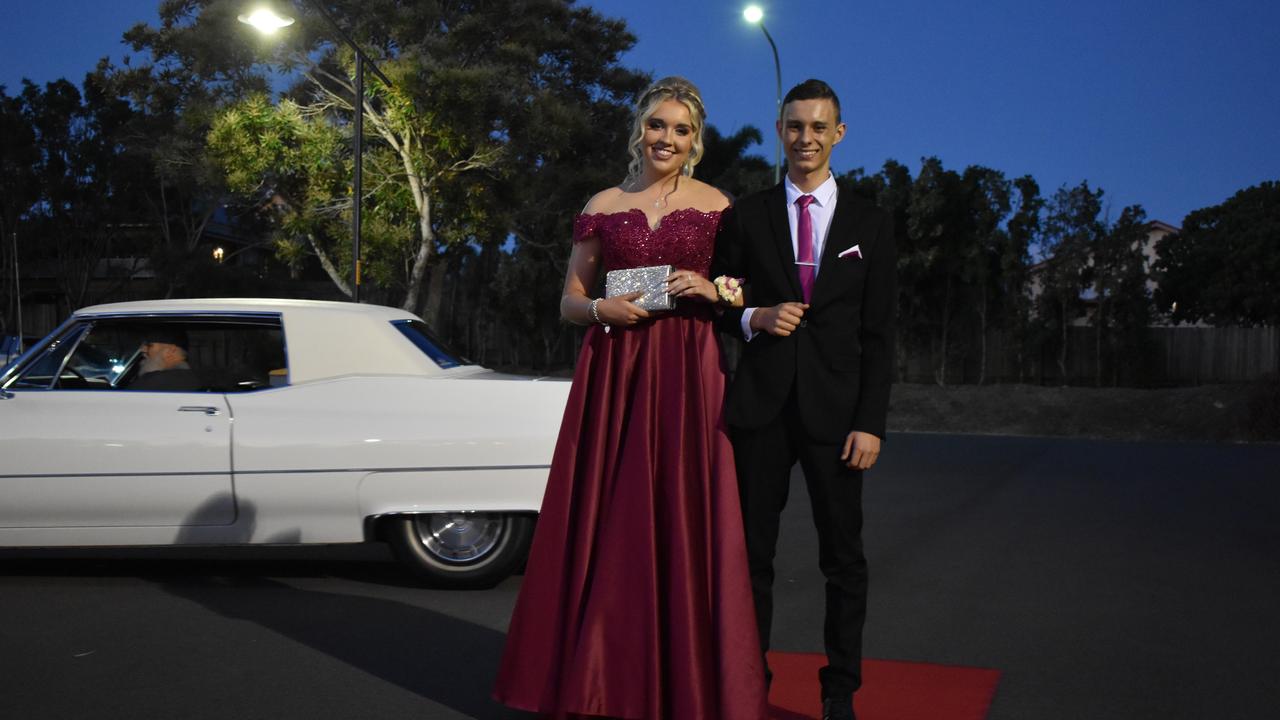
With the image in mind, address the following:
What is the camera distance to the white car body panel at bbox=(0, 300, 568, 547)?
6.29 meters

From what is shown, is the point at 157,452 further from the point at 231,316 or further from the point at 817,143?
the point at 817,143

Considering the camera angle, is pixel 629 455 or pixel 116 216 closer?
pixel 629 455

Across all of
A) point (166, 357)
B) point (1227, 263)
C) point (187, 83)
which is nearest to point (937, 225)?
point (187, 83)

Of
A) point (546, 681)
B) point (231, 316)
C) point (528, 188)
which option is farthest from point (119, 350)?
point (528, 188)

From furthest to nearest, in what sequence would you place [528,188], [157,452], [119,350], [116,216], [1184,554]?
[116,216] < [528,188] < [1184,554] < [119,350] < [157,452]

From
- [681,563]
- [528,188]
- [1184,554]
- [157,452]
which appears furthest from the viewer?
[528,188]

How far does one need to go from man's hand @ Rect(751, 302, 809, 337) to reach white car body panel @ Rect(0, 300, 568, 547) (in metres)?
2.69

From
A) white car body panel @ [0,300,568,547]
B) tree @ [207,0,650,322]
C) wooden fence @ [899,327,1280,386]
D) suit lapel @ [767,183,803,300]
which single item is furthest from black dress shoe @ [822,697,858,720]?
wooden fence @ [899,327,1280,386]

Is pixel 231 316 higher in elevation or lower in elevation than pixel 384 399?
higher

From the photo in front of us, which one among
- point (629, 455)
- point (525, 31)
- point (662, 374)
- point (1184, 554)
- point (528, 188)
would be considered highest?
point (525, 31)

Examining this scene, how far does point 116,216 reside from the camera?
39.6 m

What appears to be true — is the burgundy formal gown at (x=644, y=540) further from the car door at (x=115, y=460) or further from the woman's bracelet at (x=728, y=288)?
the car door at (x=115, y=460)

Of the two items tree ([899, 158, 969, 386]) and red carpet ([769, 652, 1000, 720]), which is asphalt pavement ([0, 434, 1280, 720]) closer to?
red carpet ([769, 652, 1000, 720])

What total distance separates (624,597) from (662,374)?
2.34 feet
